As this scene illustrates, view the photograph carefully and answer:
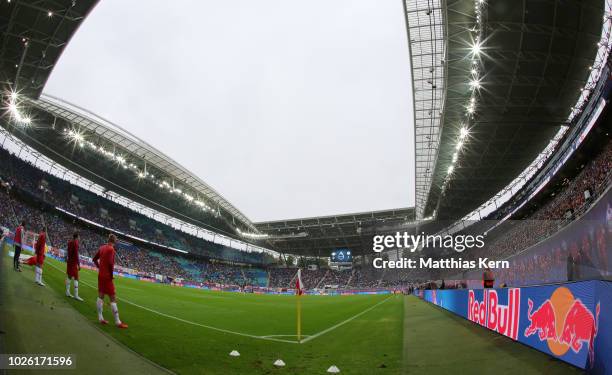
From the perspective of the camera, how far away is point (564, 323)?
17.8 ft

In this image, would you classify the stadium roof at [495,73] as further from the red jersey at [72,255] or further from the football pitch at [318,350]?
the red jersey at [72,255]

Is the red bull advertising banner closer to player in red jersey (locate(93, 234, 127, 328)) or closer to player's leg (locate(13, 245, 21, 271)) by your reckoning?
player in red jersey (locate(93, 234, 127, 328))

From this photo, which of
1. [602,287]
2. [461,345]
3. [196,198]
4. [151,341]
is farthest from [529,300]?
[196,198]

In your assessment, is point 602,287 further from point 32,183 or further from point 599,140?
point 32,183

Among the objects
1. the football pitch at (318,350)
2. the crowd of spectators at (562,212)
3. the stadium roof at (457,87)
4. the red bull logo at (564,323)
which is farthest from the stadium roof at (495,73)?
the red bull logo at (564,323)

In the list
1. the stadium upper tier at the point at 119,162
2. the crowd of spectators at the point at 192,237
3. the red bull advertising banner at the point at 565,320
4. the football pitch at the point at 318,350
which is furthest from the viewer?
the stadium upper tier at the point at 119,162

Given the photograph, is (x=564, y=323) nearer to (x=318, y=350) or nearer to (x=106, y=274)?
(x=318, y=350)

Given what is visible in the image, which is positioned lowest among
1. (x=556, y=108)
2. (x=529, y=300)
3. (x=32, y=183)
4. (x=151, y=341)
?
(x=151, y=341)

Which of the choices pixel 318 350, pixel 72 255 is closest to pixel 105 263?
pixel 72 255

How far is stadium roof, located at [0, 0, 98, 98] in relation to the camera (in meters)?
22.2

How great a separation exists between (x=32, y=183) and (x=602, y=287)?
5660 centimetres

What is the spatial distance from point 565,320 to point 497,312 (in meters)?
4.24

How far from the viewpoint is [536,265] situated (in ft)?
74.5

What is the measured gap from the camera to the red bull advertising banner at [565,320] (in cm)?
435
